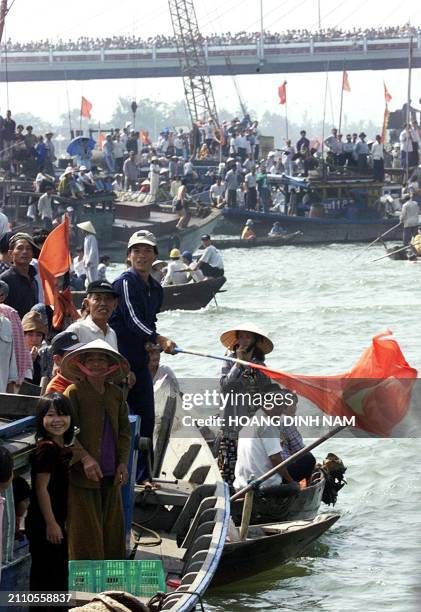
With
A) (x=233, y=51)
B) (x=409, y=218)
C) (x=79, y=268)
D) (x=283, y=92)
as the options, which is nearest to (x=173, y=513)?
(x=79, y=268)

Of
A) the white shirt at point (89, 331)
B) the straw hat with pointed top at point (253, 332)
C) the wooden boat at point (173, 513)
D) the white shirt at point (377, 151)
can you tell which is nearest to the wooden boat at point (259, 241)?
the white shirt at point (377, 151)

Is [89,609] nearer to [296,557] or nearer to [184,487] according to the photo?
[184,487]

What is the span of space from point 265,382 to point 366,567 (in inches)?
78.4

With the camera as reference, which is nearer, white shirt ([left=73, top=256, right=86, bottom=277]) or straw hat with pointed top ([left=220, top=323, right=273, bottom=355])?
straw hat with pointed top ([left=220, top=323, right=273, bottom=355])

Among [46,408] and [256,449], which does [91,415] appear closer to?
[46,408]

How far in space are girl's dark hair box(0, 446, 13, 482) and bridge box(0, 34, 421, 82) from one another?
7386cm

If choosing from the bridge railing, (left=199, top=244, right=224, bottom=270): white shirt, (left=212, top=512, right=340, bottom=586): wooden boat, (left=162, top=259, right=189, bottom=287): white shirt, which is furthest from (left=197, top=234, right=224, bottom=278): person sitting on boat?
the bridge railing

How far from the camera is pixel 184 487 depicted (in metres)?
9.45

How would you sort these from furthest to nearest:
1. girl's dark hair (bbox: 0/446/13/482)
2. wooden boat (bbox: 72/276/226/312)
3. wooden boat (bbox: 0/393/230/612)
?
wooden boat (bbox: 72/276/226/312), wooden boat (bbox: 0/393/230/612), girl's dark hair (bbox: 0/446/13/482)

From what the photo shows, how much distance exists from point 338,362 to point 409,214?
13.9 meters

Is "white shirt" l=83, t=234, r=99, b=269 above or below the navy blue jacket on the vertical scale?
below

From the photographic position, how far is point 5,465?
597 centimetres

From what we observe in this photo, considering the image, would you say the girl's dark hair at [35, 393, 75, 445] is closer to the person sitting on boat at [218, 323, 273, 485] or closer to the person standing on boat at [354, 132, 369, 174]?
the person sitting on boat at [218, 323, 273, 485]

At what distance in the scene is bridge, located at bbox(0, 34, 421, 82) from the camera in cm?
8238
